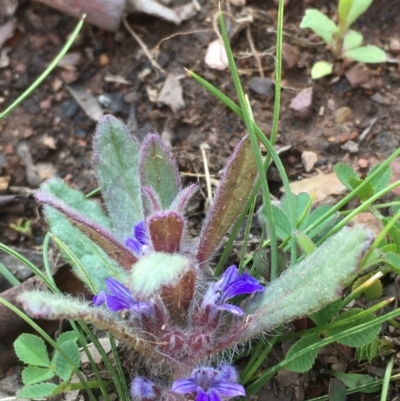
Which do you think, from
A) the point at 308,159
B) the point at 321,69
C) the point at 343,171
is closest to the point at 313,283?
the point at 343,171

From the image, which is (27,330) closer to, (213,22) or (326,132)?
(326,132)

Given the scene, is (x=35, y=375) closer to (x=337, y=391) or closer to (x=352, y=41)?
(x=337, y=391)

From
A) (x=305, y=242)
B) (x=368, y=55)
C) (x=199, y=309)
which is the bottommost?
(x=199, y=309)

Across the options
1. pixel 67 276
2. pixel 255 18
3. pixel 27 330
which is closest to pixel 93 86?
pixel 255 18

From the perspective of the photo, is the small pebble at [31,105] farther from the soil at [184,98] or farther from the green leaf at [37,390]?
the green leaf at [37,390]

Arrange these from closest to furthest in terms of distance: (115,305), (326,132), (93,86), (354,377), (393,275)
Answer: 1. (115,305)
2. (354,377)
3. (393,275)
4. (326,132)
5. (93,86)

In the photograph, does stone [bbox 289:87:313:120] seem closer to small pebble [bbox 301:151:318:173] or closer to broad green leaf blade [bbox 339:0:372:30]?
small pebble [bbox 301:151:318:173]
